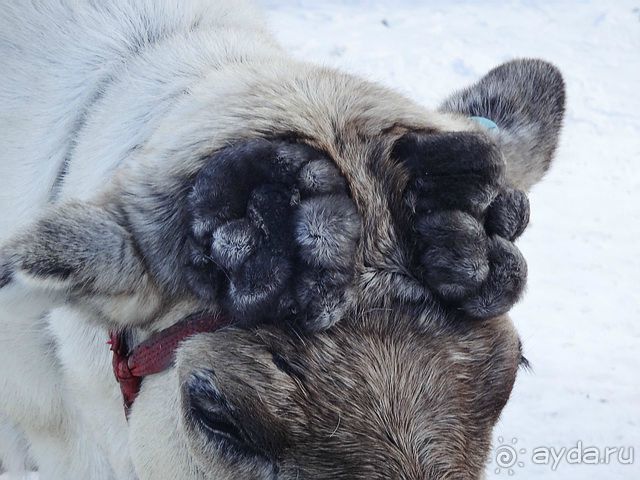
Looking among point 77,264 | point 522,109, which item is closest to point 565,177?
point 522,109

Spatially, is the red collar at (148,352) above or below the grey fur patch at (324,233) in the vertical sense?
below

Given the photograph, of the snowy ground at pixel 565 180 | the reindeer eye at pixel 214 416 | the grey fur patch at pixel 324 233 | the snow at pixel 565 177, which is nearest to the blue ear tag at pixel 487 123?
the snow at pixel 565 177

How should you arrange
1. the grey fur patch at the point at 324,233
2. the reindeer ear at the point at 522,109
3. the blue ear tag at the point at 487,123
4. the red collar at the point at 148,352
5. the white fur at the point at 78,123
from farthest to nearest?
the reindeer ear at the point at 522,109 < the blue ear tag at the point at 487,123 < the white fur at the point at 78,123 < the red collar at the point at 148,352 < the grey fur patch at the point at 324,233

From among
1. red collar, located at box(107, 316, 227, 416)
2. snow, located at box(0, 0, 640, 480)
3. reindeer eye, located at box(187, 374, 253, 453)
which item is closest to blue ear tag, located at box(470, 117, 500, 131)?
snow, located at box(0, 0, 640, 480)

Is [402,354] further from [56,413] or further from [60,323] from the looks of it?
[56,413]

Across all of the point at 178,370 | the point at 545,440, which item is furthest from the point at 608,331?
the point at 178,370

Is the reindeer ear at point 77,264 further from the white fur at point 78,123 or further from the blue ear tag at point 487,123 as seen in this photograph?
the blue ear tag at point 487,123

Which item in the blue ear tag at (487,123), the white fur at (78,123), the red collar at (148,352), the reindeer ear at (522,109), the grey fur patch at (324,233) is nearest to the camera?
the grey fur patch at (324,233)
